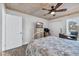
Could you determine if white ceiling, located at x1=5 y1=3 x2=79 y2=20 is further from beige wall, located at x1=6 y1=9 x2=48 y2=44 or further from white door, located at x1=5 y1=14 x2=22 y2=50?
white door, located at x1=5 y1=14 x2=22 y2=50

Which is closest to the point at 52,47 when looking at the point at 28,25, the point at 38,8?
the point at 28,25

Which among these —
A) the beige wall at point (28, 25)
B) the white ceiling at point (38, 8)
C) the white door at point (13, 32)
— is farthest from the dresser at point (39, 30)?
the white door at point (13, 32)

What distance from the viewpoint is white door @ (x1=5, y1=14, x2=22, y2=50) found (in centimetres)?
170

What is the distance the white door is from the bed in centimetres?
27

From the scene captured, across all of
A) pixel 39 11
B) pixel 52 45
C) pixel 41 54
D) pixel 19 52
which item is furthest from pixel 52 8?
pixel 19 52

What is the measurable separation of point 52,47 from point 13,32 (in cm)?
80

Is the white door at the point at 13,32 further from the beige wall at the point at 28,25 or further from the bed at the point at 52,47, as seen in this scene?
the bed at the point at 52,47

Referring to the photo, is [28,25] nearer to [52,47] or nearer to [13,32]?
[13,32]

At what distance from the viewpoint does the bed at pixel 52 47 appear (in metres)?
1.55

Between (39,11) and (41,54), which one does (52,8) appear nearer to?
(39,11)

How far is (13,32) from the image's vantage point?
1729 millimetres

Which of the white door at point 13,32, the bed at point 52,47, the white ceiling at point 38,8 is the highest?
the white ceiling at point 38,8

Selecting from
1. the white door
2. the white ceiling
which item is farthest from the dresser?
the white door

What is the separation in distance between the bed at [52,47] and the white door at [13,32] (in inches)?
10.6
